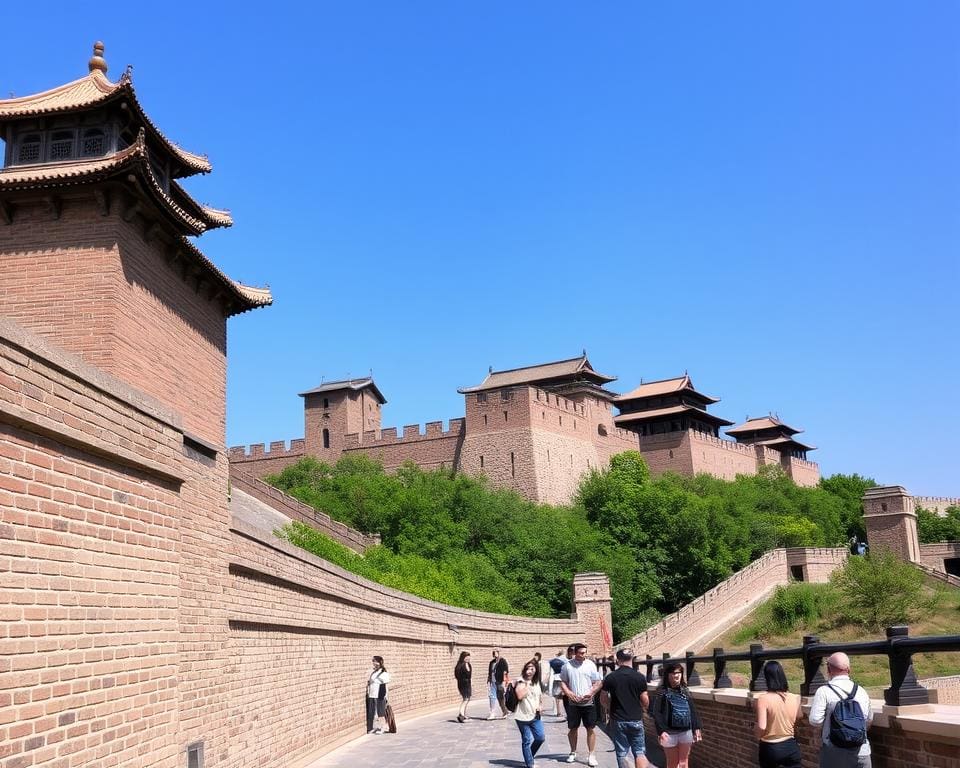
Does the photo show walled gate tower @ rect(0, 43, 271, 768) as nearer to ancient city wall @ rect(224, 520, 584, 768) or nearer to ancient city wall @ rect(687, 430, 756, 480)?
ancient city wall @ rect(224, 520, 584, 768)

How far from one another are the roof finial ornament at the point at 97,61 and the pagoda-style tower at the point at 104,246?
3 centimetres

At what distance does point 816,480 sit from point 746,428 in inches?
370

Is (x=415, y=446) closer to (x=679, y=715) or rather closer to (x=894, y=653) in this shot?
(x=679, y=715)

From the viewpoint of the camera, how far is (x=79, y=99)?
65.4 ft

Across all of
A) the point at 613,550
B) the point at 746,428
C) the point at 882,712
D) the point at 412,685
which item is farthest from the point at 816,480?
the point at 882,712

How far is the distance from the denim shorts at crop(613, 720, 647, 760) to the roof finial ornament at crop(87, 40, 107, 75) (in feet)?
61.1

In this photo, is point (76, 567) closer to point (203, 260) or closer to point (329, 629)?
point (329, 629)

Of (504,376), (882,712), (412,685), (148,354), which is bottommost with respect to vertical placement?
(412,685)

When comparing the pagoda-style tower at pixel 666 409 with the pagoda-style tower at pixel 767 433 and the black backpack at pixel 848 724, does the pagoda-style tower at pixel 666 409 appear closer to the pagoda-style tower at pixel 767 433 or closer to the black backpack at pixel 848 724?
the pagoda-style tower at pixel 767 433

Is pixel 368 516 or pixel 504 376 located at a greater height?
pixel 504 376

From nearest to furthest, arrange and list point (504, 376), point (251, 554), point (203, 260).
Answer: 1. point (251, 554)
2. point (203, 260)
3. point (504, 376)

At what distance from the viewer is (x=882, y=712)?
19.8 feet

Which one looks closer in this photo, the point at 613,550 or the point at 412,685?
the point at 412,685

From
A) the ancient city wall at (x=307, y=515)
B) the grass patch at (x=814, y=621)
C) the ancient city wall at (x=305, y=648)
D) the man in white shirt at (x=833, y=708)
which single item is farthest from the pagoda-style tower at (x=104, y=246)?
the grass patch at (x=814, y=621)
